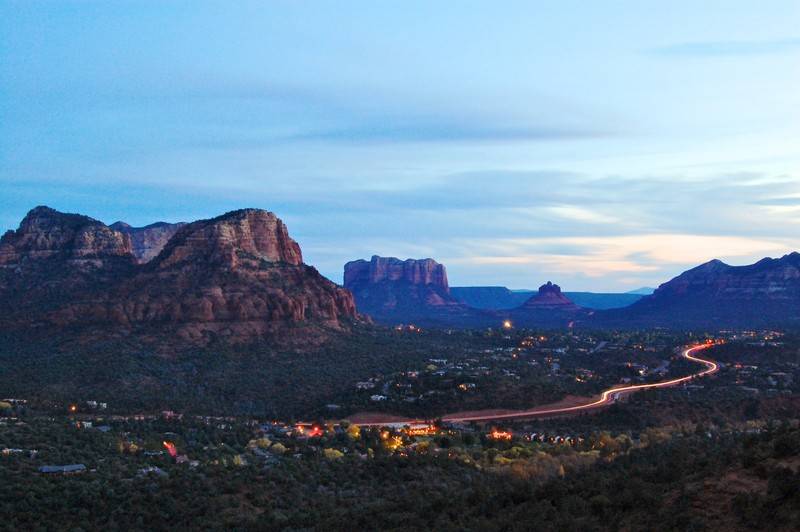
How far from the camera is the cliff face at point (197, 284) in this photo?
10650 cm

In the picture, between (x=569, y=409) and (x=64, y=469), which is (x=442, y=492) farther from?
(x=569, y=409)

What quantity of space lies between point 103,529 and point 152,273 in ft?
286

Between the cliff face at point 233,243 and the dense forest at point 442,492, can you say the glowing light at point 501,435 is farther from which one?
the cliff face at point 233,243

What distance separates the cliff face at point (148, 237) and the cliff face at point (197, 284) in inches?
2207

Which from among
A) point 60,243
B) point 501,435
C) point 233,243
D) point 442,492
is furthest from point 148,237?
point 442,492

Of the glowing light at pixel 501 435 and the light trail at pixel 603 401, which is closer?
the glowing light at pixel 501 435

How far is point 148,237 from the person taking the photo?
7618 inches

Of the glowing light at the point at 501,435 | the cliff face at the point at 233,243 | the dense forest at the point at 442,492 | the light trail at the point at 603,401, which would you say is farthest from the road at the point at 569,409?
the cliff face at the point at 233,243

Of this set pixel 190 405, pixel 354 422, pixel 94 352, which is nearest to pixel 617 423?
pixel 354 422

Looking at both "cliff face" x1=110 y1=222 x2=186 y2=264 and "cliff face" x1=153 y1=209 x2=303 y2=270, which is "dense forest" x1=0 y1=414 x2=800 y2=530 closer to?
"cliff face" x1=153 y1=209 x2=303 y2=270

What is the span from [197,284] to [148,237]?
87.2 meters

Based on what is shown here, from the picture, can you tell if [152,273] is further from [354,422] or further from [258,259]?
[354,422]

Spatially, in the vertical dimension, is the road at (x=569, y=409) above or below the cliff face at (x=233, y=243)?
below

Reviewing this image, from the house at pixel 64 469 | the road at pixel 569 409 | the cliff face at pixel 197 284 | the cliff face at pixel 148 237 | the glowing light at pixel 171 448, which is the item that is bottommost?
the road at pixel 569 409
